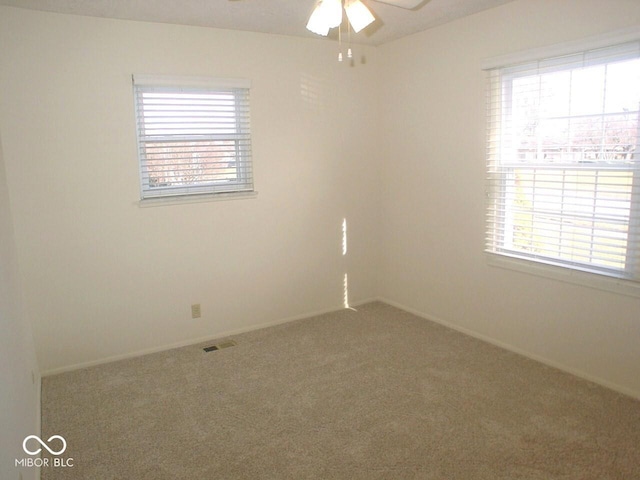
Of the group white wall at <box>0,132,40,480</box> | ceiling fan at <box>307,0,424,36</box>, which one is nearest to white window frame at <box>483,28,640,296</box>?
ceiling fan at <box>307,0,424,36</box>

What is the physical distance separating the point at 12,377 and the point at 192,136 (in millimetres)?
2167

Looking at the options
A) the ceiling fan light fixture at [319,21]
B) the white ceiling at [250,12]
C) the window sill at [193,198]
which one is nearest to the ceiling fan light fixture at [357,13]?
the ceiling fan light fixture at [319,21]

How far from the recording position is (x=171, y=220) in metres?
3.77

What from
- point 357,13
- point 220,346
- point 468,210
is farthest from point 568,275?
point 220,346

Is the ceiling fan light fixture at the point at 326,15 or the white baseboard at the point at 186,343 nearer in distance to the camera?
the ceiling fan light fixture at the point at 326,15

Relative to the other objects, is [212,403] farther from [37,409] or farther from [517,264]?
[517,264]

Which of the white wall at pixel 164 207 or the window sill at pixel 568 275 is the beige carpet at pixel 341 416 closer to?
the white wall at pixel 164 207

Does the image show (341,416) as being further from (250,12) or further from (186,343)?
(250,12)

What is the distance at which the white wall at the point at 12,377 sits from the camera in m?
1.79

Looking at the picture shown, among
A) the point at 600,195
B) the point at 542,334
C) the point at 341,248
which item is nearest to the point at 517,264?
the point at 542,334

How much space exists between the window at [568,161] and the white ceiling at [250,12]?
61cm

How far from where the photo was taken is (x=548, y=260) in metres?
3.36

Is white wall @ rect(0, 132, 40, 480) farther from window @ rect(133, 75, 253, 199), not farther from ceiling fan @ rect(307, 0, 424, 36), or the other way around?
ceiling fan @ rect(307, 0, 424, 36)

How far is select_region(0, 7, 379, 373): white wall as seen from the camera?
10.7 ft
